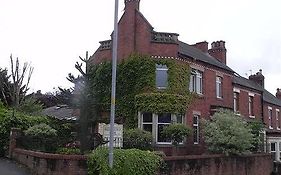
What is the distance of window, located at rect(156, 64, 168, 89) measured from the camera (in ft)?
98.3

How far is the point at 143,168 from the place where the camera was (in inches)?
727

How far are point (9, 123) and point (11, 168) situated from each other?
491cm

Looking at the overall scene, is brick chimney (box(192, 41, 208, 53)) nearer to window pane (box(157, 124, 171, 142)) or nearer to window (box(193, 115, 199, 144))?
window (box(193, 115, 199, 144))

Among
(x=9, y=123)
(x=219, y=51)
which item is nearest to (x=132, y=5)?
(x=9, y=123)

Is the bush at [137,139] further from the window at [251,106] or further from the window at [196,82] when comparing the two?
the window at [251,106]

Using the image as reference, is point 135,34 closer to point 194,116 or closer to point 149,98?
point 149,98

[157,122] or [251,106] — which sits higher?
[251,106]

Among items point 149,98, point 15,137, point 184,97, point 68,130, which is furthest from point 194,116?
point 15,137

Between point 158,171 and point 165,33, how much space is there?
13.4m

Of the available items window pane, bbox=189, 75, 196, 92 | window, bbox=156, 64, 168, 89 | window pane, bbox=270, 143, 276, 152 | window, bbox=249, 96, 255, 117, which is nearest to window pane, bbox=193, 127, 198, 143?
window pane, bbox=189, 75, 196, 92

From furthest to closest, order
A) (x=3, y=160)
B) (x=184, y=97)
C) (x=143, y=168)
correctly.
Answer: (x=184, y=97) → (x=3, y=160) → (x=143, y=168)

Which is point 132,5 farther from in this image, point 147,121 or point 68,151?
point 68,151

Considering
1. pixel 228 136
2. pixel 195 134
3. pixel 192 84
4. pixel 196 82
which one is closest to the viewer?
pixel 228 136

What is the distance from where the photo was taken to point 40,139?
22.5m
